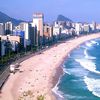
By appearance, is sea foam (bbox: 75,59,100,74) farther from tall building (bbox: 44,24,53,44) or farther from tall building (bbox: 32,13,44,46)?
tall building (bbox: 44,24,53,44)

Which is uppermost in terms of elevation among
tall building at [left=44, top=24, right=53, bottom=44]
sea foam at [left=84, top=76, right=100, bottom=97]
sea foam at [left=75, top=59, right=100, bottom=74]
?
tall building at [left=44, top=24, right=53, bottom=44]

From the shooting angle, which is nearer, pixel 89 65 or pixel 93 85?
pixel 93 85

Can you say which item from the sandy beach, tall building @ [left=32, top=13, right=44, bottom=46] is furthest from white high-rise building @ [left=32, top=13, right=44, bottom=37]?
the sandy beach

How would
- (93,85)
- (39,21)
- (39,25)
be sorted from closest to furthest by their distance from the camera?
(93,85) → (39,25) → (39,21)

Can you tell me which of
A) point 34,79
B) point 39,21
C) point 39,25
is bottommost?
point 34,79

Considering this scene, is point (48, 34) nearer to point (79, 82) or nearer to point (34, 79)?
point (34, 79)

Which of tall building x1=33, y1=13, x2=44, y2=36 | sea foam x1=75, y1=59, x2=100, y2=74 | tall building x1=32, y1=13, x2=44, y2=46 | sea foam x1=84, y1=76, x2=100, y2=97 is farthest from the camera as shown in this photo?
tall building x1=33, y1=13, x2=44, y2=36

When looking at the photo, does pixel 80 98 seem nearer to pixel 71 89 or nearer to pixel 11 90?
pixel 71 89

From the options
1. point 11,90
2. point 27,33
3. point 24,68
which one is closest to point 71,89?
point 11,90

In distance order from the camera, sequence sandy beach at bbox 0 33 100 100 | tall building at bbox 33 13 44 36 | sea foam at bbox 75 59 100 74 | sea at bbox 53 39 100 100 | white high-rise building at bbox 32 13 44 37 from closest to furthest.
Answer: sandy beach at bbox 0 33 100 100 < sea at bbox 53 39 100 100 < sea foam at bbox 75 59 100 74 < white high-rise building at bbox 32 13 44 37 < tall building at bbox 33 13 44 36

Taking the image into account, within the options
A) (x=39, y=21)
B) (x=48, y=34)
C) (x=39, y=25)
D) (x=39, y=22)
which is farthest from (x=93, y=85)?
(x=39, y=21)

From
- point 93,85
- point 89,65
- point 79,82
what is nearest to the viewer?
point 93,85
